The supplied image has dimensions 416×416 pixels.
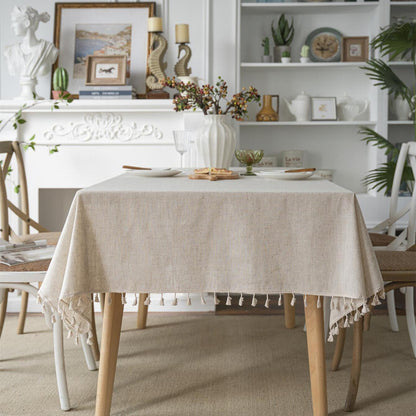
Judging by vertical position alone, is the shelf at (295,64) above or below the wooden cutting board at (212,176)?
above

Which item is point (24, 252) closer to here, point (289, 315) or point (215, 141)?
point (215, 141)

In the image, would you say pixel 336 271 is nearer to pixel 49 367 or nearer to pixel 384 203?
pixel 49 367

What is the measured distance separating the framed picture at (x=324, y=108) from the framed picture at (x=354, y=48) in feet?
1.03

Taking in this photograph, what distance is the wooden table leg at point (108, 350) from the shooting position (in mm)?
1945

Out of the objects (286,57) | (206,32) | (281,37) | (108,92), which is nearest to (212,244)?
(108,92)

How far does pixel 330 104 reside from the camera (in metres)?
4.48

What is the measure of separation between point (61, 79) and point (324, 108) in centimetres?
193

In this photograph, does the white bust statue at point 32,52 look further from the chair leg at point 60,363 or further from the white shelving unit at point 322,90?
the chair leg at point 60,363

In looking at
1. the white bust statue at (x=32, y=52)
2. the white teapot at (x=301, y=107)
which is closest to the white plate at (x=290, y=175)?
the white bust statue at (x=32, y=52)

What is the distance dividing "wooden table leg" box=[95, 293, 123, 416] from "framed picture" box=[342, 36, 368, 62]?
311 centimetres

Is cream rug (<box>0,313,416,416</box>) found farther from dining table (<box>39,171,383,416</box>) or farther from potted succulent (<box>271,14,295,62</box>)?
potted succulent (<box>271,14,295,62</box>)

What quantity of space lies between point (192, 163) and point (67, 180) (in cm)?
72

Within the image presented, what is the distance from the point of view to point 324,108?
14.7 feet

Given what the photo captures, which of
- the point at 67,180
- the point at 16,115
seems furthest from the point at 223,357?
the point at 16,115
